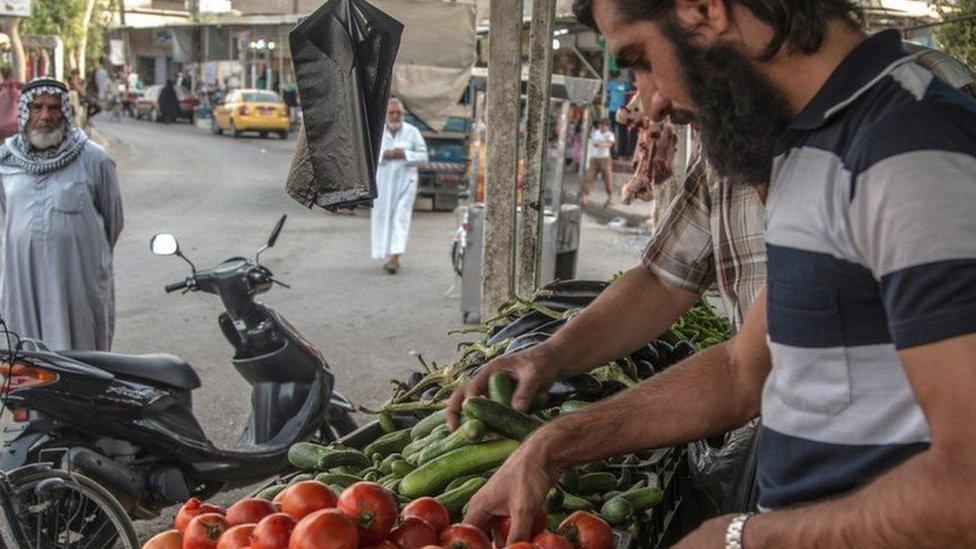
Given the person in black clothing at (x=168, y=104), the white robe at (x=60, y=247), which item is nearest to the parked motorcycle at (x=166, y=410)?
the white robe at (x=60, y=247)

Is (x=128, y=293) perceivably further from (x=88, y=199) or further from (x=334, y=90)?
(x=334, y=90)

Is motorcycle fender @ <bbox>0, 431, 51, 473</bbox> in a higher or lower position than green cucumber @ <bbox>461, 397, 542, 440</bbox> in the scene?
lower

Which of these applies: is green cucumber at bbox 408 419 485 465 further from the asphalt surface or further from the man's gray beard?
the man's gray beard

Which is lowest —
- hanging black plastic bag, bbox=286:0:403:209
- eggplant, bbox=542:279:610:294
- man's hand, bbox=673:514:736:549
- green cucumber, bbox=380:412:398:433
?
green cucumber, bbox=380:412:398:433

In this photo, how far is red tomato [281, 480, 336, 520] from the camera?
2.09 meters

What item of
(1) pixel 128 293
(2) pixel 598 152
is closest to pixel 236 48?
(2) pixel 598 152

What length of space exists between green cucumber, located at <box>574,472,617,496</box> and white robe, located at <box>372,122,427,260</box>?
1010 centimetres

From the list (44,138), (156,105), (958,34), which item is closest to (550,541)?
(44,138)

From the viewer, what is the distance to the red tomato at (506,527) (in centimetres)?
214

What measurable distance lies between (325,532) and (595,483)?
2.94 ft

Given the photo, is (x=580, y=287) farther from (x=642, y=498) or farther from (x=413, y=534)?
(x=413, y=534)

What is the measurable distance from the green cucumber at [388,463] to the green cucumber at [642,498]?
56 cm

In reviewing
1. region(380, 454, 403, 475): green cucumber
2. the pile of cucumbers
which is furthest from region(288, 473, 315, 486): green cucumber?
Answer: region(380, 454, 403, 475): green cucumber

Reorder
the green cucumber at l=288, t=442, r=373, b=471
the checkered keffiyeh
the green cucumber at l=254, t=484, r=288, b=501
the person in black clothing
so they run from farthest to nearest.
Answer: the person in black clothing < the checkered keffiyeh < the green cucumber at l=288, t=442, r=373, b=471 < the green cucumber at l=254, t=484, r=288, b=501
